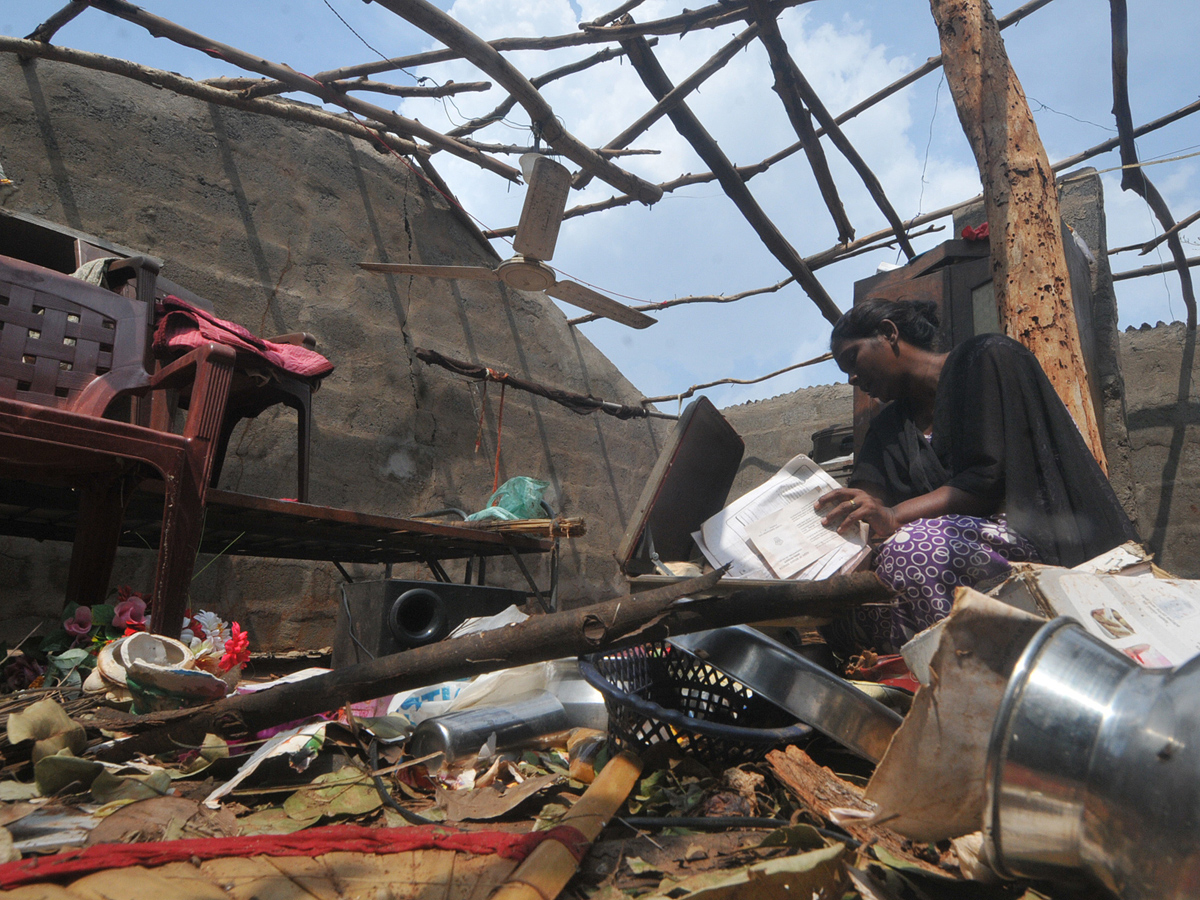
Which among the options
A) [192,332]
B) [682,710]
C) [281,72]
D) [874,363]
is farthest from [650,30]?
[682,710]

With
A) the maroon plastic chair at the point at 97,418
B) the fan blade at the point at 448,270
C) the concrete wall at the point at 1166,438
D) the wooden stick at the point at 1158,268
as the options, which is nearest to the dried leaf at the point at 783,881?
the maroon plastic chair at the point at 97,418

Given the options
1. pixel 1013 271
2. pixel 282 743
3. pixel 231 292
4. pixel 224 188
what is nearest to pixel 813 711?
pixel 282 743

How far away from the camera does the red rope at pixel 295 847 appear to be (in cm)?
79

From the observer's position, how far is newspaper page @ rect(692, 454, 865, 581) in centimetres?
177

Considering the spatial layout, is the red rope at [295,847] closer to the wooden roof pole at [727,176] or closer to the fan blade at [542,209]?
the fan blade at [542,209]

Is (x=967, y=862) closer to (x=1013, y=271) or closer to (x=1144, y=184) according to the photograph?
(x=1013, y=271)

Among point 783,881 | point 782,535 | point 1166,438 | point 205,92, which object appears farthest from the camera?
point 1166,438

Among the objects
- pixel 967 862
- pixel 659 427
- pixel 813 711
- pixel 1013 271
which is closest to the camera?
pixel 967 862

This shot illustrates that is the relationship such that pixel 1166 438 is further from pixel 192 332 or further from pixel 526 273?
pixel 192 332

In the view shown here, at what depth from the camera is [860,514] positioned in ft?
5.75

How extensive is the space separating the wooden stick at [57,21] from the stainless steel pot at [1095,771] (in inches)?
164

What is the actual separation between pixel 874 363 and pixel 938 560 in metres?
0.83

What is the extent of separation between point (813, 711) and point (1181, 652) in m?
0.58

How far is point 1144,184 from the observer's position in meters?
4.36
